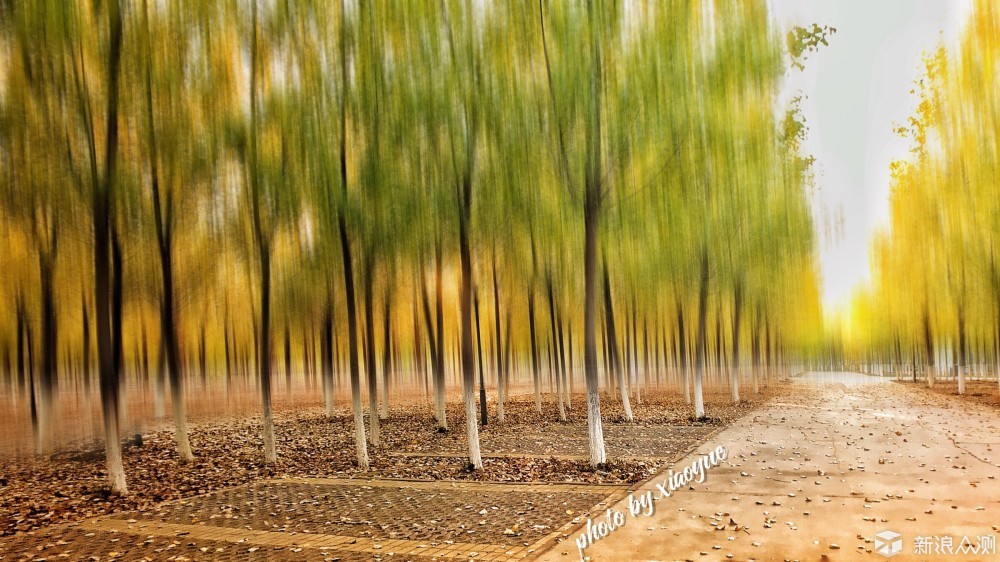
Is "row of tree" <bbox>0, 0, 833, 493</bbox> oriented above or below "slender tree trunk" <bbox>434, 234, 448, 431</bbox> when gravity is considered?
above

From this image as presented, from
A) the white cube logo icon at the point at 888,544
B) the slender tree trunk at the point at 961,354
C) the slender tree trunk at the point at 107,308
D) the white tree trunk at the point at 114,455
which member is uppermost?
the slender tree trunk at the point at 107,308

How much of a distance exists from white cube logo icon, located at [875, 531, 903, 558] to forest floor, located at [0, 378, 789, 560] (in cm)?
375

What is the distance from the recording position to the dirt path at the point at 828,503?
7.06 metres

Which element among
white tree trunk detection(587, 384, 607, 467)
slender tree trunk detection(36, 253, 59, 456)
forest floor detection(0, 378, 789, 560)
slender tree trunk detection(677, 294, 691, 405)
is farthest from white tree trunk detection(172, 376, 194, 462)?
slender tree trunk detection(677, 294, 691, 405)

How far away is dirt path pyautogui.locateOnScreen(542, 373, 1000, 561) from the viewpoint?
7.06m

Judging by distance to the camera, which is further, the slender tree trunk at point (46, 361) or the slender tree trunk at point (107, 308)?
the slender tree trunk at point (46, 361)

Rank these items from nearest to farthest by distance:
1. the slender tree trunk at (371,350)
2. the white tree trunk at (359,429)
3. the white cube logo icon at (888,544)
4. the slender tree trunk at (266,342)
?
the white cube logo icon at (888,544) → the white tree trunk at (359,429) → the slender tree trunk at (266,342) → the slender tree trunk at (371,350)

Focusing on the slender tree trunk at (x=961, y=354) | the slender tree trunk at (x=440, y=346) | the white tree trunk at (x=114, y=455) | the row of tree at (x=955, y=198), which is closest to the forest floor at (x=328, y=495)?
the white tree trunk at (x=114, y=455)

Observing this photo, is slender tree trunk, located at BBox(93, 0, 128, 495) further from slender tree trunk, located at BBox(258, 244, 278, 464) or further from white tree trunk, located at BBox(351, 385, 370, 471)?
white tree trunk, located at BBox(351, 385, 370, 471)

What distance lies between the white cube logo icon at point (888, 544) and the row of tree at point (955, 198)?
20.6 m

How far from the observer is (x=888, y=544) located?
7.05 metres

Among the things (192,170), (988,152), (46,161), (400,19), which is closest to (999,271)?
(988,152)

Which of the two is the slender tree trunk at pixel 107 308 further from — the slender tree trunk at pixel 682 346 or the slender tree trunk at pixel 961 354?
the slender tree trunk at pixel 961 354

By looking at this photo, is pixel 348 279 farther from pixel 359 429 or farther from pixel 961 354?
pixel 961 354
